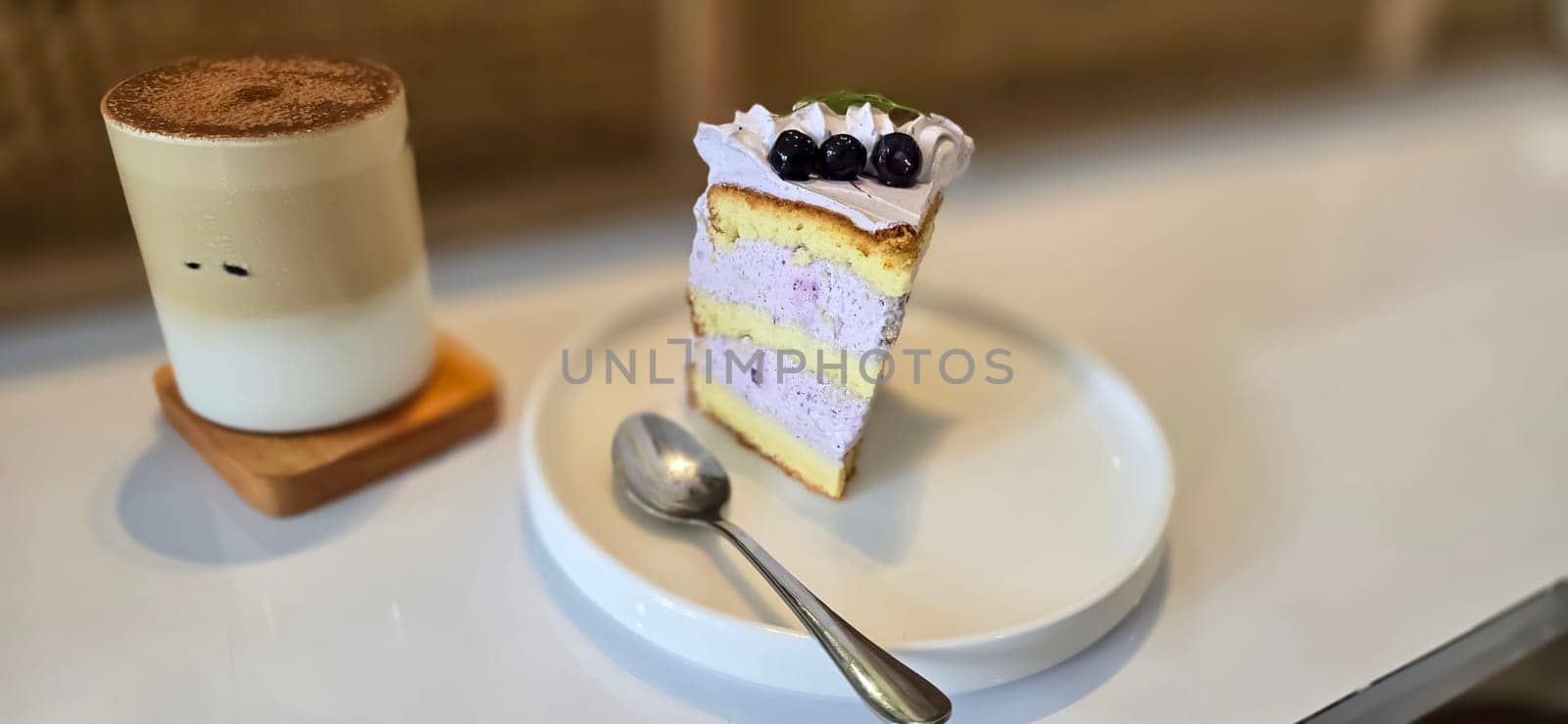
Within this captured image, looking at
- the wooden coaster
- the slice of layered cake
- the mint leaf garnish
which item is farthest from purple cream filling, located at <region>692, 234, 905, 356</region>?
the wooden coaster

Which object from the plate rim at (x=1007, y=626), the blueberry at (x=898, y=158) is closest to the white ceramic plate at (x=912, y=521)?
the plate rim at (x=1007, y=626)

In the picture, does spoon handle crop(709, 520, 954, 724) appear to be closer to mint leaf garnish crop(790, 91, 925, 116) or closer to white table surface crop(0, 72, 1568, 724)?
white table surface crop(0, 72, 1568, 724)

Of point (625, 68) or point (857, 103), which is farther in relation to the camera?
point (625, 68)

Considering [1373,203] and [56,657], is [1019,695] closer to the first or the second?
[56,657]

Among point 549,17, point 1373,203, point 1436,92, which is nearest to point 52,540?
point 549,17

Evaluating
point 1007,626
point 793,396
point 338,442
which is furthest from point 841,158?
point 338,442

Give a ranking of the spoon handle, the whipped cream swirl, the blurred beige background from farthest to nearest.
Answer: the blurred beige background < the whipped cream swirl < the spoon handle

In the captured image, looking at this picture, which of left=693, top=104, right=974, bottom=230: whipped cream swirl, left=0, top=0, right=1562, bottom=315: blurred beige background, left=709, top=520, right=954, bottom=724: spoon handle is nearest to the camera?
left=709, top=520, right=954, bottom=724: spoon handle

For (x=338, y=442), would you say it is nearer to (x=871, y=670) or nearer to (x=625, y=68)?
(x=871, y=670)
